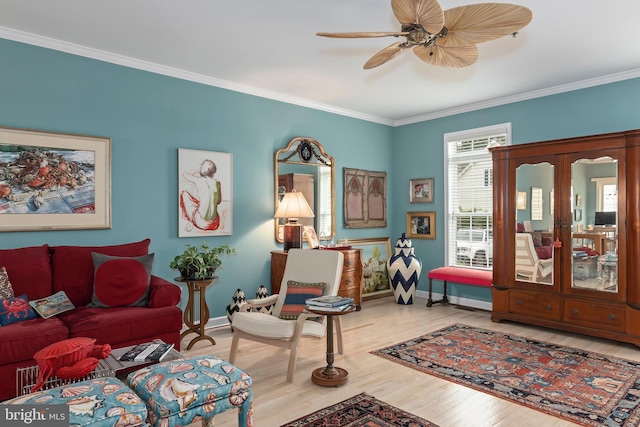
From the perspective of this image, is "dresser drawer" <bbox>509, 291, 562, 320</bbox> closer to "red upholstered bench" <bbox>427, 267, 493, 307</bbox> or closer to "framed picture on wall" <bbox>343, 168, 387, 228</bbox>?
"red upholstered bench" <bbox>427, 267, 493, 307</bbox>

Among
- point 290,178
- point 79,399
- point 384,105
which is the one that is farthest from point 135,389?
point 384,105

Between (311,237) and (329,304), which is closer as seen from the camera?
(329,304)

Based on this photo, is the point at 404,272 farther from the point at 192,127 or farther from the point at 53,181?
the point at 53,181

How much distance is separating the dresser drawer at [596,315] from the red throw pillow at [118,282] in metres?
4.03

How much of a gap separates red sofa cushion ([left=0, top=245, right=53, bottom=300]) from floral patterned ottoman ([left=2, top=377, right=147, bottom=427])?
1.65 m

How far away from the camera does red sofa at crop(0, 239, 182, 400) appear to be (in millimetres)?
2664

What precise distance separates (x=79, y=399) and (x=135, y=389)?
0.30 metres

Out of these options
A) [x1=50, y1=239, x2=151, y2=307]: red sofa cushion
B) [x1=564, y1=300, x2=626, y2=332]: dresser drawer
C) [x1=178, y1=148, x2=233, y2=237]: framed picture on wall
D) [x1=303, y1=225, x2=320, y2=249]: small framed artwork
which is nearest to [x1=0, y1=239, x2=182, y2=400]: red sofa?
[x1=50, y1=239, x2=151, y2=307]: red sofa cushion

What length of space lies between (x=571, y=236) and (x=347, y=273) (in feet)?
7.94

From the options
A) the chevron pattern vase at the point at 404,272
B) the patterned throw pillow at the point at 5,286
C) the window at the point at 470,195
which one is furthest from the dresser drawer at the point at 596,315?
the patterned throw pillow at the point at 5,286

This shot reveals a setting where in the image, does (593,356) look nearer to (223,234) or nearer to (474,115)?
(474,115)

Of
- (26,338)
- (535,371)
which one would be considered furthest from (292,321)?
(535,371)

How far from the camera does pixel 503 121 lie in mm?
5340

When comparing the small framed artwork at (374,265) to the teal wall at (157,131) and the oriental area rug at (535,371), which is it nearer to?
the teal wall at (157,131)
